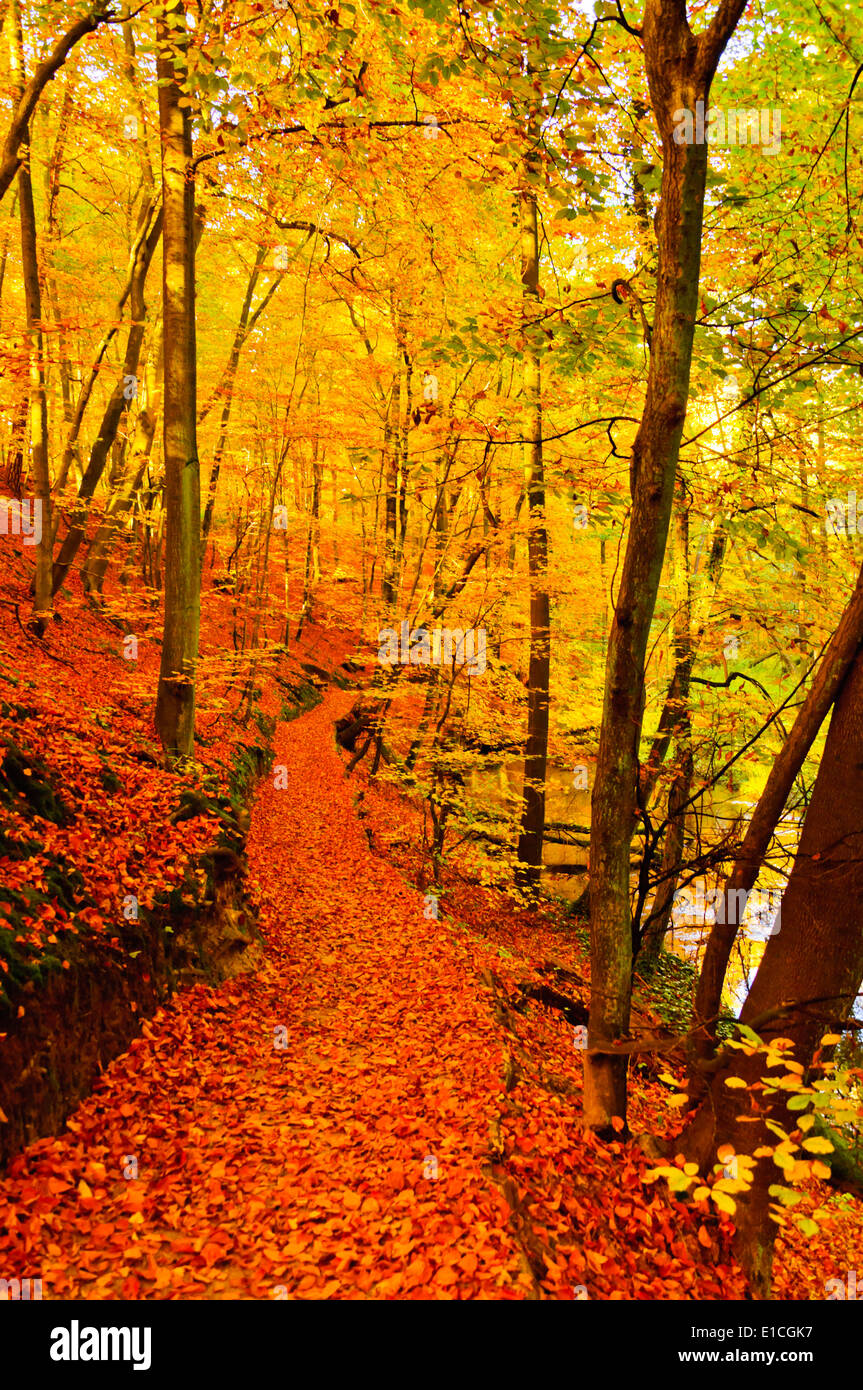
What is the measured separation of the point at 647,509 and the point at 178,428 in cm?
646

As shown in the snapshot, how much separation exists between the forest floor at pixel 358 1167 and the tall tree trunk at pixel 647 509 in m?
0.71

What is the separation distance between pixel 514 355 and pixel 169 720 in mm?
6022

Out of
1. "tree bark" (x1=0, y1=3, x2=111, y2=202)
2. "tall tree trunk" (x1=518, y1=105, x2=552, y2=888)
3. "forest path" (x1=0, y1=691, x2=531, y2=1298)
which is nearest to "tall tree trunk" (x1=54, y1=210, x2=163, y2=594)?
"tree bark" (x1=0, y1=3, x2=111, y2=202)

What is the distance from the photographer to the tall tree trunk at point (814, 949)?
3363 mm

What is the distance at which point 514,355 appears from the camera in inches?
200

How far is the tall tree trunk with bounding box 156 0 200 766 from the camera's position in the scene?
7.65 metres

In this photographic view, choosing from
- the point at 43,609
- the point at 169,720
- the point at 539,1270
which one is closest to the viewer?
the point at 539,1270

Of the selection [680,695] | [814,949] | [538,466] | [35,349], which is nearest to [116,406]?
[35,349]

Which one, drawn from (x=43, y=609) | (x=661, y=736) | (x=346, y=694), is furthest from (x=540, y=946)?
(x=346, y=694)

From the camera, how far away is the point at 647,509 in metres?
3.70

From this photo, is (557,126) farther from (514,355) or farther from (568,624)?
(568,624)
